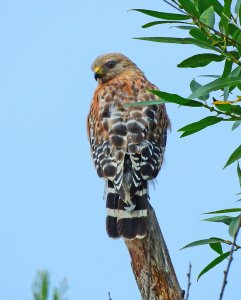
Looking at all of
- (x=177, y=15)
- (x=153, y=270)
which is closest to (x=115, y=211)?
(x=153, y=270)

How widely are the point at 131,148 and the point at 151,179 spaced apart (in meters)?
0.29

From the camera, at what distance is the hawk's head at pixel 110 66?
285 inches

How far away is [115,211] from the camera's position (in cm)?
514

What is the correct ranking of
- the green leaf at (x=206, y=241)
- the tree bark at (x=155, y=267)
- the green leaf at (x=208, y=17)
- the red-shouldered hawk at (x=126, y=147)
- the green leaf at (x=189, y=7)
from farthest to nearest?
the red-shouldered hawk at (x=126, y=147)
the tree bark at (x=155, y=267)
the green leaf at (x=206, y=241)
the green leaf at (x=189, y=7)
the green leaf at (x=208, y=17)

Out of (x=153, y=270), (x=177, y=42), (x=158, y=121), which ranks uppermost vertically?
(x=158, y=121)

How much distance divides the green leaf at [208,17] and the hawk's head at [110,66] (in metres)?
4.00

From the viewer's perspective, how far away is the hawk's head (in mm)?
7238

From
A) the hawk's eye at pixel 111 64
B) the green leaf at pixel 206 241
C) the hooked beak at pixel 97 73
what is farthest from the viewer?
the hawk's eye at pixel 111 64

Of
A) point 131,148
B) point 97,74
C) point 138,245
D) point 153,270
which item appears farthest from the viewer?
point 97,74

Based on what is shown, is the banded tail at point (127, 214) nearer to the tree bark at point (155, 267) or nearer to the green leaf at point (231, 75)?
the tree bark at point (155, 267)

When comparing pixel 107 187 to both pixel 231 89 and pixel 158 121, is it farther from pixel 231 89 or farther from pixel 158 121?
pixel 231 89

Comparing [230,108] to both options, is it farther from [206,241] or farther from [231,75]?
[206,241]

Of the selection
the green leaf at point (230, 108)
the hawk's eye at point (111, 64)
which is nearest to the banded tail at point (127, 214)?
the green leaf at point (230, 108)

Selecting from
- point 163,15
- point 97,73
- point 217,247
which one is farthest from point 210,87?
point 97,73
